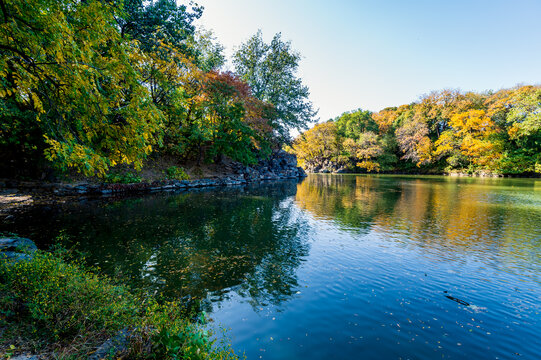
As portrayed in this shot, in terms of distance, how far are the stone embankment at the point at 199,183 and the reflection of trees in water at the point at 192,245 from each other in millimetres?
4323

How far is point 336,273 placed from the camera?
6.91 meters

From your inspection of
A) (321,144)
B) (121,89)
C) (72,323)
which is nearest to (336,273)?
(72,323)

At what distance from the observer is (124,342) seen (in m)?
3.06

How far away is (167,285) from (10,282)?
280cm

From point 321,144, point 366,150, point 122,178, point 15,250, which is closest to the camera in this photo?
point 15,250

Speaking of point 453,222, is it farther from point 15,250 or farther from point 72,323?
point 15,250

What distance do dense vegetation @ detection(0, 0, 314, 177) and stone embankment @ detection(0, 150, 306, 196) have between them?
1.51m

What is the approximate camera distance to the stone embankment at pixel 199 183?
1641cm

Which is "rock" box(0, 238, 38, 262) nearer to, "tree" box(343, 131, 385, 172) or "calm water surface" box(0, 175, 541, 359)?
"calm water surface" box(0, 175, 541, 359)

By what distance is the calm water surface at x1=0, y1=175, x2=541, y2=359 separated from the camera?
4.28 meters

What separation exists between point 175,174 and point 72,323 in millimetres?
24207

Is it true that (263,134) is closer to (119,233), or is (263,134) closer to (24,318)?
(119,233)

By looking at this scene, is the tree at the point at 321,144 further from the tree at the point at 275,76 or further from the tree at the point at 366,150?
the tree at the point at 275,76

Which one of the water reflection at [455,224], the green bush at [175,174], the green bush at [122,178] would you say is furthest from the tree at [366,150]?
the green bush at [122,178]
